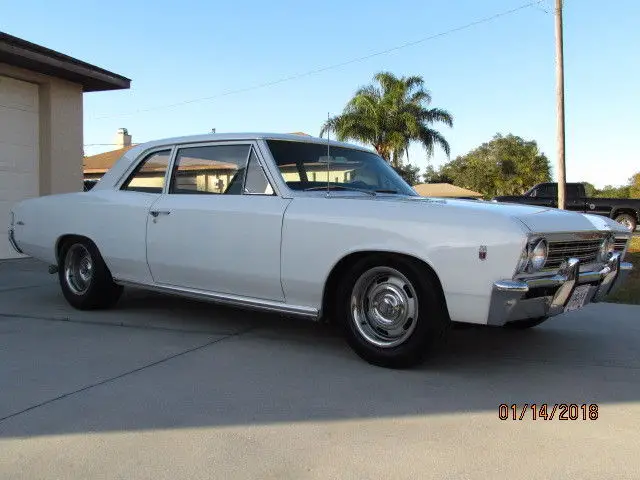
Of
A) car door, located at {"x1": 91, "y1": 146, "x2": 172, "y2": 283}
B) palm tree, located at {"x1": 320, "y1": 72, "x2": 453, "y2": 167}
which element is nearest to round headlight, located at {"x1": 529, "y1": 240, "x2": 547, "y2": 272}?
car door, located at {"x1": 91, "y1": 146, "x2": 172, "y2": 283}

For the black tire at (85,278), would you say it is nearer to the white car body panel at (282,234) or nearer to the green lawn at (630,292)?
the white car body panel at (282,234)

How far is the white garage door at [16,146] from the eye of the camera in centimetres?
1020

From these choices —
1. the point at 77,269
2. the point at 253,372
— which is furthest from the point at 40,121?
Answer: the point at 253,372

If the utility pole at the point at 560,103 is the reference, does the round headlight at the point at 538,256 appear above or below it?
below

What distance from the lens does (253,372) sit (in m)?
3.93

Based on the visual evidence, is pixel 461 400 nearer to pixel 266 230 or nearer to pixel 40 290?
pixel 266 230

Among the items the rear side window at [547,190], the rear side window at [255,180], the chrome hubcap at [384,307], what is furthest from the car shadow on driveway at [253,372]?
the rear side window at [547,190]

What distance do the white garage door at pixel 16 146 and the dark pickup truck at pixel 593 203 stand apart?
532 inches

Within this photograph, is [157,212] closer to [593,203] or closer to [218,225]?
[218,225]

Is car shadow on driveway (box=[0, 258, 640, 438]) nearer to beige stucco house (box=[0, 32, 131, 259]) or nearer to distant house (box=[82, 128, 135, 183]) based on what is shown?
beige stucco house (box=[0, 32, 131, 259])

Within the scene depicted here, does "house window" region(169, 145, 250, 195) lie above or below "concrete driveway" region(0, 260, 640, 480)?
above

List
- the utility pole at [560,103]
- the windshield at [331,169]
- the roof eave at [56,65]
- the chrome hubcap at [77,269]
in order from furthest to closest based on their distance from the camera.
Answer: the utility pole at [560,103] → the roof eave at [56,65] → the chrome hubcap at [77,269] → the windshield at [331,169]
